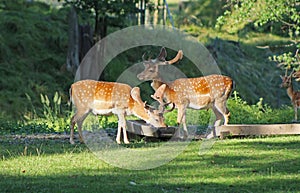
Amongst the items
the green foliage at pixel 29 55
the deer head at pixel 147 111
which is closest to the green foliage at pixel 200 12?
the green foliage at pixel 29 55

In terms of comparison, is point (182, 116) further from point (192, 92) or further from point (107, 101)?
point (107, 101)

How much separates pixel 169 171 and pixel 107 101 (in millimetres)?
3055

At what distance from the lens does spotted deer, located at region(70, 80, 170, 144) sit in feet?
40.6

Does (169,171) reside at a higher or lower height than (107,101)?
lower

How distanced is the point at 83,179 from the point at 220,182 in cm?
172

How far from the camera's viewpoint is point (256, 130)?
42.2 feet

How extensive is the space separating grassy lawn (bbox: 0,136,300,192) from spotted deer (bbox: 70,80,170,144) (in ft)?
2.49

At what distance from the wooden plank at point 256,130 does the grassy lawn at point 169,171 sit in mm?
510

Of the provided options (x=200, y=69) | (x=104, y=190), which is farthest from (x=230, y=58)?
(x=104, y=190)

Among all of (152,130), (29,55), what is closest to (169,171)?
(152,130)

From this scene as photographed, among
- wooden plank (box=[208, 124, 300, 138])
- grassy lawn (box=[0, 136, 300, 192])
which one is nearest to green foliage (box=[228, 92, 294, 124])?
wooden plank (box=[208, 124, 300, 138])

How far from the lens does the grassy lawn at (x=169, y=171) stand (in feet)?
28.1

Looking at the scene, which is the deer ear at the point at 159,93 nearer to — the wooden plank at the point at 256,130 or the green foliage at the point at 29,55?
the wooden plank at the point at 256,130

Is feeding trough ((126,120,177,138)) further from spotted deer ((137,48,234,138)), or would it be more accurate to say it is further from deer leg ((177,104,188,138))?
spotted deer ((137,48,234,138))
